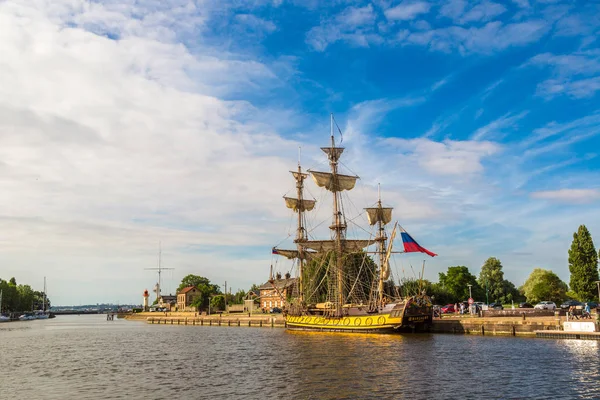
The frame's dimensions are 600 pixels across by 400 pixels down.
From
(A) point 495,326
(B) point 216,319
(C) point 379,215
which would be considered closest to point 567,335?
(A) point 495,326

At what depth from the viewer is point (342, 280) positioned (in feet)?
280

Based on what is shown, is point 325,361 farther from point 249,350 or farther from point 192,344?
point 192,344

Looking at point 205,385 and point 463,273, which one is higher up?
point 463,273

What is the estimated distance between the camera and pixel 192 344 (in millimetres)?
68250

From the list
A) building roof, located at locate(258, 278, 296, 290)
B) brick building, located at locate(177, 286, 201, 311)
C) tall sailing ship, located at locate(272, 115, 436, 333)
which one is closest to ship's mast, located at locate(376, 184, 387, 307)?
tall sailing ship, located at locate(272, 115, 436, 333)

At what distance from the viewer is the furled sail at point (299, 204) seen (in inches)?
4210

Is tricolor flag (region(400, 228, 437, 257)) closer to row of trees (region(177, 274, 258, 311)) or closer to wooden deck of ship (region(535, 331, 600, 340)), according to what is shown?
wooden deck of ship (region(535, 331, 600, 340))

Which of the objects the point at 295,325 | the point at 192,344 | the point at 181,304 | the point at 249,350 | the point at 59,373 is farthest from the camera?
the point at 181,304

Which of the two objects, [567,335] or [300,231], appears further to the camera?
[300,231]

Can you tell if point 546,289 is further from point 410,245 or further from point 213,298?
point 213,298

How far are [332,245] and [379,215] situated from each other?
10.4m

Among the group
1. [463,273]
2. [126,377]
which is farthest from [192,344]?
[463,273]

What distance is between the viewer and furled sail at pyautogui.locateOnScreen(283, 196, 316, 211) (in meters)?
107

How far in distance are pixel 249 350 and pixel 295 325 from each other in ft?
96.5
